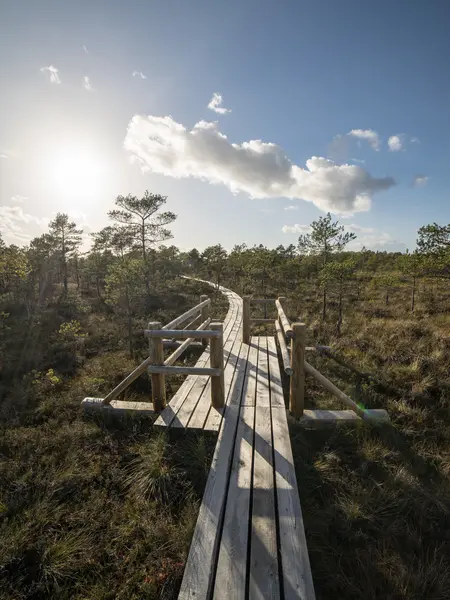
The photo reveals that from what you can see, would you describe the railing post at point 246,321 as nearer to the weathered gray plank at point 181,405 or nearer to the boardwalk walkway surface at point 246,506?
the weathered gray plank at point 181,405

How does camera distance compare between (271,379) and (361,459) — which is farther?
(271,379)

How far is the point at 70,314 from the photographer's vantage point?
59.3ft

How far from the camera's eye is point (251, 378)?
5.79 m

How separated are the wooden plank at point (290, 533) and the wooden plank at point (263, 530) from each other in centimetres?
7

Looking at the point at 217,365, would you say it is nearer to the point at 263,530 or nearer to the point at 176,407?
the point at 176,407

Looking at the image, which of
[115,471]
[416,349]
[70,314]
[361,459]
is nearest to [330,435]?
[361,459]

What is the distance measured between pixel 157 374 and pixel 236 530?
2605mm


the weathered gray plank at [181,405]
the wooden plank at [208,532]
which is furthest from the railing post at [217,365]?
the wooden plank at [208,532]

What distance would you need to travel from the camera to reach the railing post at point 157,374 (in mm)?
4522

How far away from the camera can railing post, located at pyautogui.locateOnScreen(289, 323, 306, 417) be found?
4.34m

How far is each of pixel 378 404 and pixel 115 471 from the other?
17.0 ft

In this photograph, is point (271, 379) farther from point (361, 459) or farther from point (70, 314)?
point (70, 314)

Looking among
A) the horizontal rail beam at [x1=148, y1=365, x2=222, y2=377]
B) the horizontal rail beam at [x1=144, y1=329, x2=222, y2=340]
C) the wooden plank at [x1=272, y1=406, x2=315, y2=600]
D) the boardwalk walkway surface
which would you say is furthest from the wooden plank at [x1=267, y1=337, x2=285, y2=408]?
the horizontal rail beam at [x1=144, y1=329, x2=222, y2=340]

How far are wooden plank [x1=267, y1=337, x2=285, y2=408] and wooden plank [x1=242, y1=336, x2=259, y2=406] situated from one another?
0.34 m
